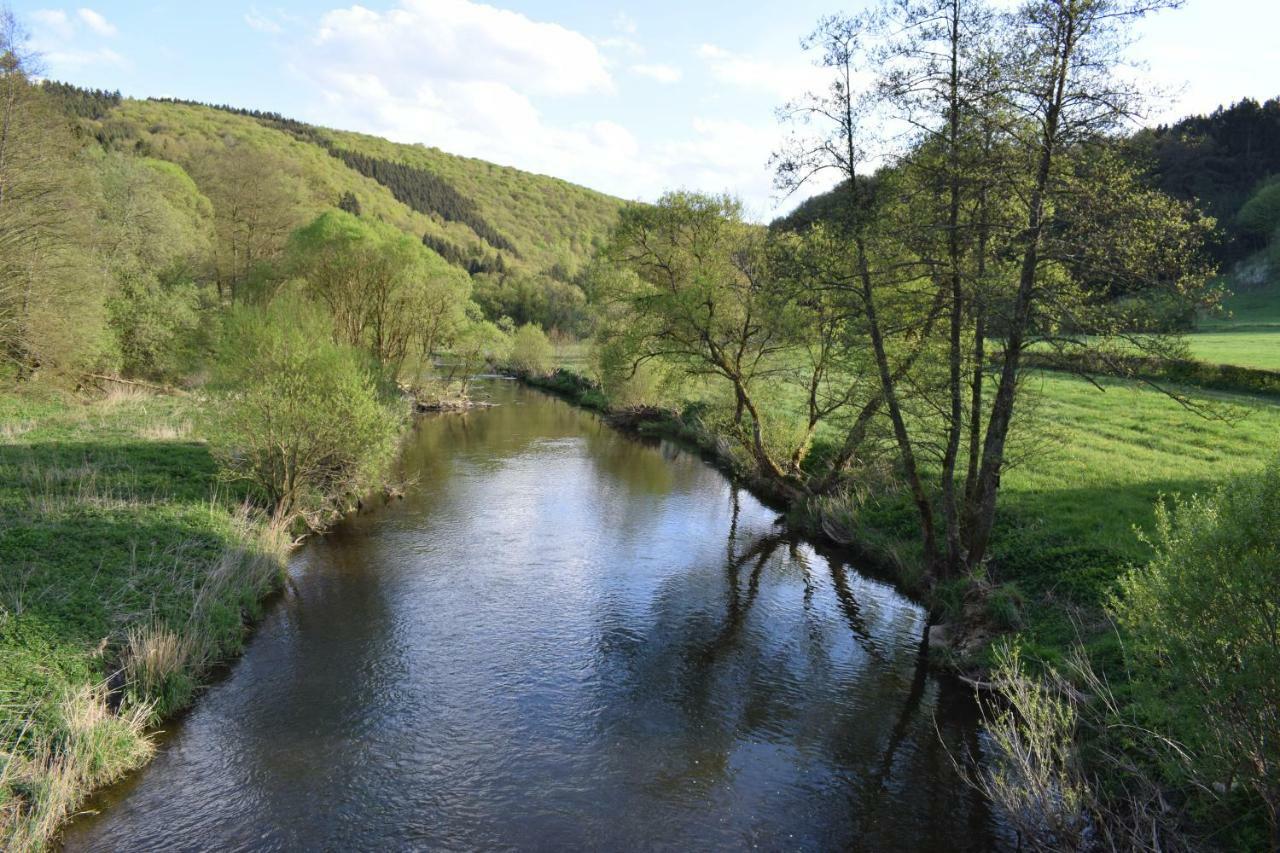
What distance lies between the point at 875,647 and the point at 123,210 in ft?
154

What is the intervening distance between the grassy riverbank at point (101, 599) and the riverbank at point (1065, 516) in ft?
45.7

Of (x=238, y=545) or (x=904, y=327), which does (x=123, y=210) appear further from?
(x=904, y=327)

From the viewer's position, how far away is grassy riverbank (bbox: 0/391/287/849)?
858 centimetres

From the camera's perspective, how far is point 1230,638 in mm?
6191

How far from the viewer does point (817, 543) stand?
831 inches

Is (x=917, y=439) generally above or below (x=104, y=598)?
above

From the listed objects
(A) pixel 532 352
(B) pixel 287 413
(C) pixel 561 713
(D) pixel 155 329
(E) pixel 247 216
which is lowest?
(C) pixel 561 713

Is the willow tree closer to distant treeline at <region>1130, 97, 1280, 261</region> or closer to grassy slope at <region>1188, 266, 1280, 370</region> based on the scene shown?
grassy slope at <region>1188, 266, 1280, 370</region>

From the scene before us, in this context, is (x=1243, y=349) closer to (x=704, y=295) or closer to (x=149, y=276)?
(x=704, y=295)

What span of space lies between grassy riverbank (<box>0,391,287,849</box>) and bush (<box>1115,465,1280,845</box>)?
41.2ft

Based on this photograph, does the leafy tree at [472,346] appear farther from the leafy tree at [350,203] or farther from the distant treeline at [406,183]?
the distant treeline at [406,183]

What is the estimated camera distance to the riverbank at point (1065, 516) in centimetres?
1243

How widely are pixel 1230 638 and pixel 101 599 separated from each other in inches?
618

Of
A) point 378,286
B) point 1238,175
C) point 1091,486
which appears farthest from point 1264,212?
point 378,286
